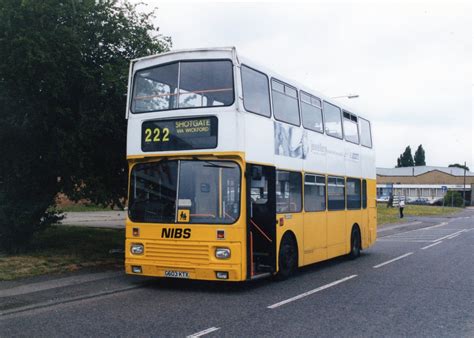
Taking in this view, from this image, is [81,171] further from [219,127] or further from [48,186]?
[219,127]

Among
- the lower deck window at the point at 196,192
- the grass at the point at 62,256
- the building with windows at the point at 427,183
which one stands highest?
the building with windows at the point at 427,183

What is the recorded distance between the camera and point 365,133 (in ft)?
57.6

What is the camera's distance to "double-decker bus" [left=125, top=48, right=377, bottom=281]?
991 cm

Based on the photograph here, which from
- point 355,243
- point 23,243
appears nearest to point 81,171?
point 23,243

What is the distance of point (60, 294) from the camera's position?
9.74 m

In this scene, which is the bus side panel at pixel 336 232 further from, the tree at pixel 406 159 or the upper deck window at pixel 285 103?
the tree at pixel 406 159

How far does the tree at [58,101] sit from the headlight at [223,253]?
17.0ft

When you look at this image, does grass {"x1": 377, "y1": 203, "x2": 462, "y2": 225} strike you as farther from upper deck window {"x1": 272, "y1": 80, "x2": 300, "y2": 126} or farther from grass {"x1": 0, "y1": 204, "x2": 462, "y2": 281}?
upper deck window {"x1": 272, "y1": 80, "x2": 300, "y2": 126}

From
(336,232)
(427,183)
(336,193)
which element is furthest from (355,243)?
(427,183)

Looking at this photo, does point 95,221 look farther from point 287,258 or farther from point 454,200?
point 454,200

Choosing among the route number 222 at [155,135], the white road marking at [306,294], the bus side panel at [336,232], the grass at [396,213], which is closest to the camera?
the white road marking at [306,294]

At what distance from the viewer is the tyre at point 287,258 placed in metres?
11.4

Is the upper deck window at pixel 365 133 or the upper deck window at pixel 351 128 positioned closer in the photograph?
the upper deck window at pixel 351 128

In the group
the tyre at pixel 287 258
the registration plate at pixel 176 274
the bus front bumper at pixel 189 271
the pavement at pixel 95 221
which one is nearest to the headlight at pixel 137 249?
the bus front bumper at pixel 189 271
